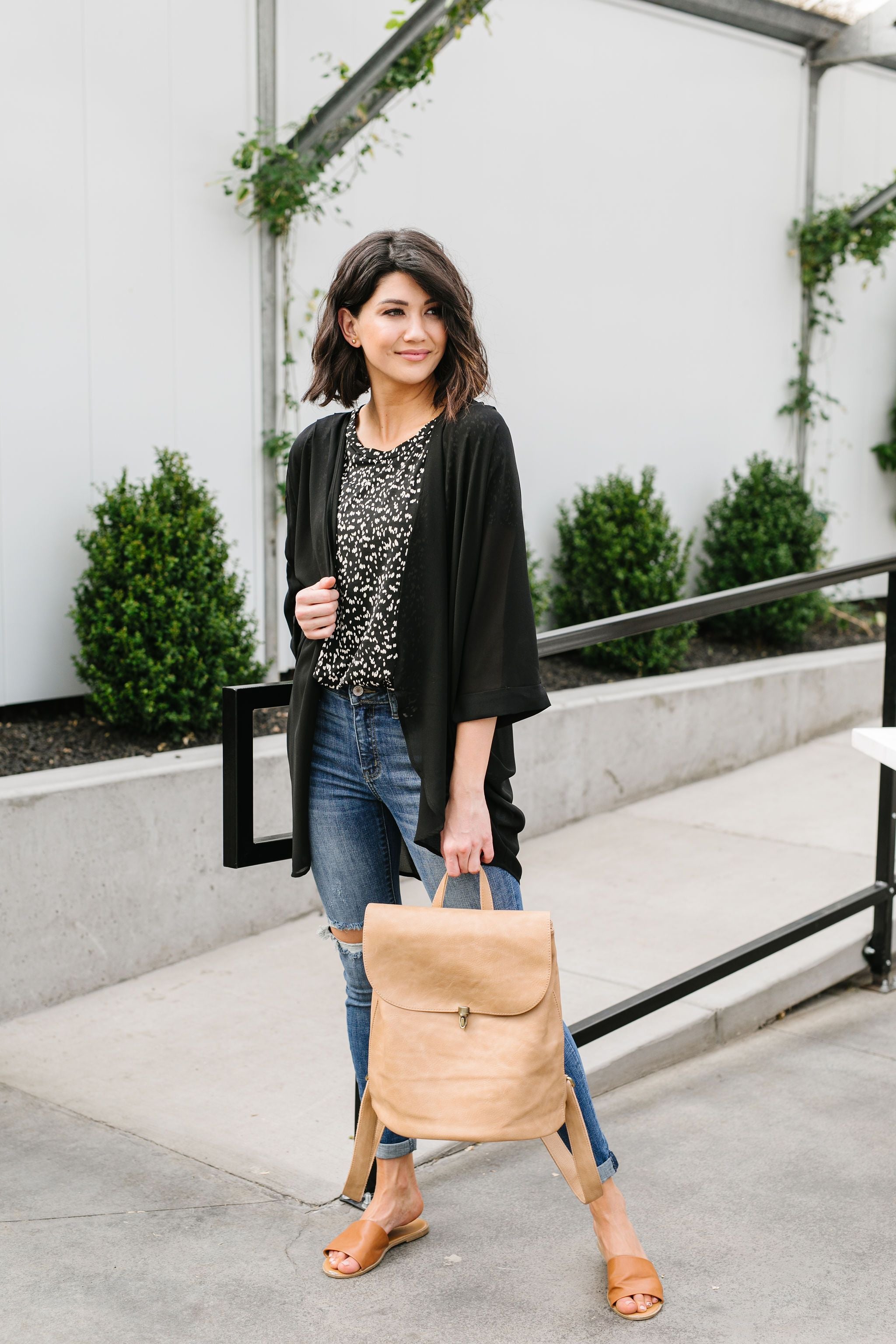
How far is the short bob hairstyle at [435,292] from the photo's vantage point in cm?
212

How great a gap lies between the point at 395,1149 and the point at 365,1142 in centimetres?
18

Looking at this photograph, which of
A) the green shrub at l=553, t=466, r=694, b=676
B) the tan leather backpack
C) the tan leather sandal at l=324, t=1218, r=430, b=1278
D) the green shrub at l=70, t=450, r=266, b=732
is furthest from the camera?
the green shrub at l=553, t=466, r=694, b=676

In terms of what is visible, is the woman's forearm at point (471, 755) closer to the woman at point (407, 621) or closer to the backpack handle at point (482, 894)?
the woman at point (407, 621)

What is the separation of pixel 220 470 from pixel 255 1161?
295 centimetres

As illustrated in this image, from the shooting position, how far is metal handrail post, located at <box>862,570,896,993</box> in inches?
143

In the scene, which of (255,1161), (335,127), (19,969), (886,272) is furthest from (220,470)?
(886,272)

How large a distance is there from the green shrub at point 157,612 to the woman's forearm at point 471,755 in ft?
7.94

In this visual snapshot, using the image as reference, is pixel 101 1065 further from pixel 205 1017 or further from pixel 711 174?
pixel 711 174

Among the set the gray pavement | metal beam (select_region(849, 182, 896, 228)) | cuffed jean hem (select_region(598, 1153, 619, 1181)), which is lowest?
the gray pavement

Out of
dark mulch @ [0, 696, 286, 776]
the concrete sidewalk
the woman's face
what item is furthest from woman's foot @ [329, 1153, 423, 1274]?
dark mulch @ [0, 696, 286, 776]

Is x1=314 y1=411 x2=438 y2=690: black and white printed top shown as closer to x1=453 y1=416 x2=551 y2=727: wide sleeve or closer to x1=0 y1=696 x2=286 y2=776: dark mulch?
x1=453 y1=416 x2=551 y2=727: wide sleeve

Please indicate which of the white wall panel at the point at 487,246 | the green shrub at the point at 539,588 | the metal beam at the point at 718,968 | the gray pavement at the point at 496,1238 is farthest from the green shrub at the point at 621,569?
the gray pavement at the point at 496,1238

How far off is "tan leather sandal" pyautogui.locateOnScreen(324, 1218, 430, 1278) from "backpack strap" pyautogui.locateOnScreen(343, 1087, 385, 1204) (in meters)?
0.12

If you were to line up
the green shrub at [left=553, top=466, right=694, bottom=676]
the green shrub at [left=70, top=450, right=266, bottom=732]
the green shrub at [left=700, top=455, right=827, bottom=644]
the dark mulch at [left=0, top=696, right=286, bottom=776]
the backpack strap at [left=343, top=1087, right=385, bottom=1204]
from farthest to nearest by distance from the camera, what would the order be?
1. the green shrub at [left=700, top=455, right=827, bottom=644]
2. the green shrub at [left=553, top=466, right=694, bottom=676]
3. the green shrub at [left=70, top=450, right=266, bottom=732]
4. the dark mulch at [left=0, top=696, right=286, bottom=776]
5. the backpack strap at [left=343, top=1087, right=385, bottom=1204]
